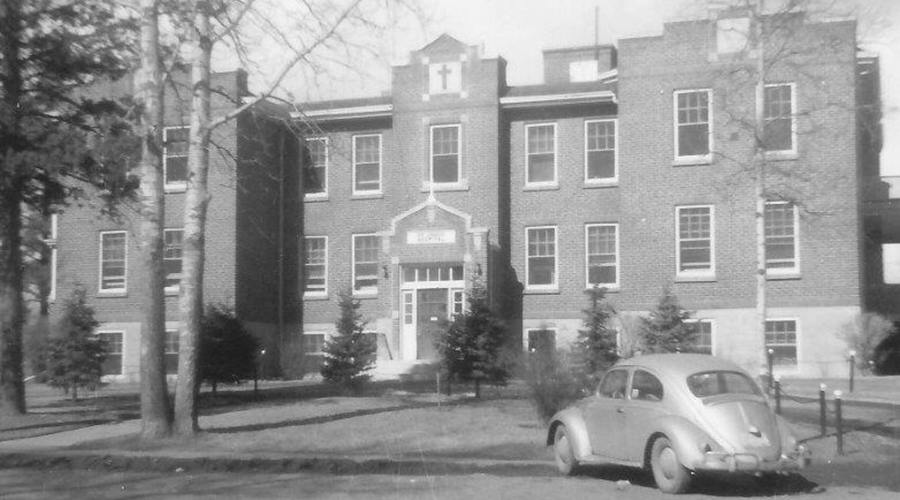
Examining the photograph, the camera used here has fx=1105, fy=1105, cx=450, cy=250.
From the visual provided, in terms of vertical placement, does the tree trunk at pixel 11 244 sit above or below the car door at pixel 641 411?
above

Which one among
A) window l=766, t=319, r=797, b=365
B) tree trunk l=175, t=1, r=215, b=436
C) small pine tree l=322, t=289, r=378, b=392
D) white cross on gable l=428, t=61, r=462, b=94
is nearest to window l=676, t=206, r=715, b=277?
window l=766, t=319, r=797, b=365

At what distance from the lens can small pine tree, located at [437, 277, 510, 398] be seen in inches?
889

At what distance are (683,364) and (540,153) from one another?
72.0 ft

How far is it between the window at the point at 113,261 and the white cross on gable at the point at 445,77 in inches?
451

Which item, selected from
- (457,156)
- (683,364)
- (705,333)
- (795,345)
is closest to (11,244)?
(683,364)

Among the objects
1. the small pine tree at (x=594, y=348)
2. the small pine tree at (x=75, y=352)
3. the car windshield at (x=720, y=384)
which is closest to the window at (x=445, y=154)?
the small pine tree at (x=75, y=352)

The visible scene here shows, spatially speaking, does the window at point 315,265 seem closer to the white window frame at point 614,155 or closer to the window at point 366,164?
the window at point 366,164

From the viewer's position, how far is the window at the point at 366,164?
36.8 meters

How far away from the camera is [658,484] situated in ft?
42.6

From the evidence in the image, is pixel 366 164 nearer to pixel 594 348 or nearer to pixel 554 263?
pixel 554 263

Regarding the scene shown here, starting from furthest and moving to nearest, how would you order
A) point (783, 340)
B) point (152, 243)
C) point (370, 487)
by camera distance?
point (783, 340) < point (152, 243) < point (370, 487)

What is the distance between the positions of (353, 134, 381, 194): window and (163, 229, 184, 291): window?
604cm

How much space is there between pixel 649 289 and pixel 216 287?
13.4m

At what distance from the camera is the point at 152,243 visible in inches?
715
